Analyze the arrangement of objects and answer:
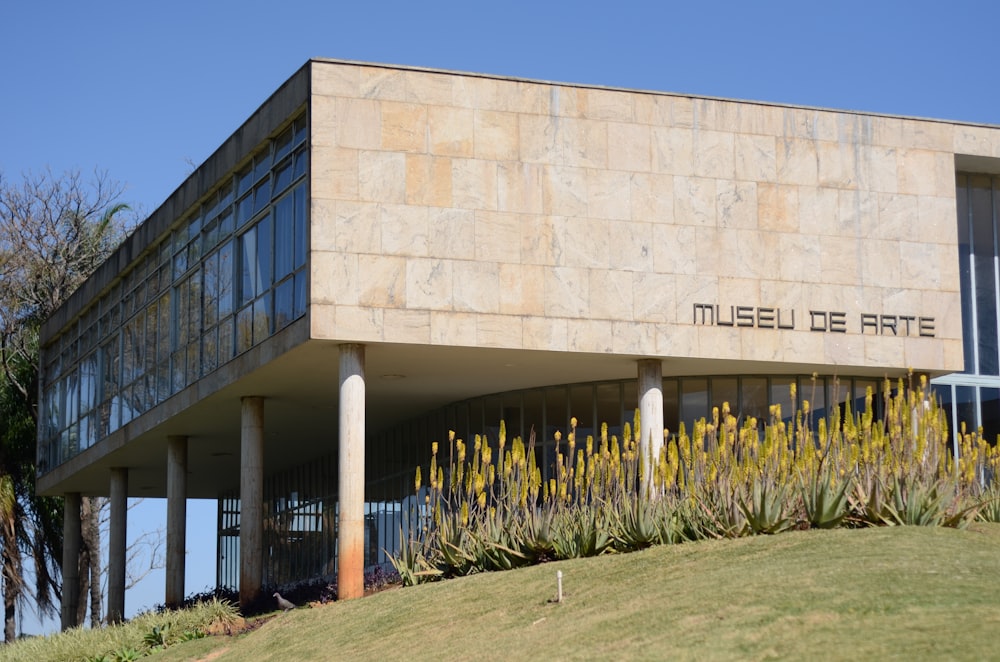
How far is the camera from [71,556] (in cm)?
4281

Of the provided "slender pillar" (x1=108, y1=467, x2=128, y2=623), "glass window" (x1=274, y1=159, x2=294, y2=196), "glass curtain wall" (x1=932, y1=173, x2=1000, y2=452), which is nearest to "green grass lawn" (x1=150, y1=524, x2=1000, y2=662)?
"glass window" (x1=274, y1=159, x2=294, y2=196)

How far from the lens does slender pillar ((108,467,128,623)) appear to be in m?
37.6

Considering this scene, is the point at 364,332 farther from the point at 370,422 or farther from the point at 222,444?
the point at 222,444

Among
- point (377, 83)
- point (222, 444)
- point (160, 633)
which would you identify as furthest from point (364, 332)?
point (222, 444)

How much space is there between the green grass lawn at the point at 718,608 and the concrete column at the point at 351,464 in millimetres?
2702

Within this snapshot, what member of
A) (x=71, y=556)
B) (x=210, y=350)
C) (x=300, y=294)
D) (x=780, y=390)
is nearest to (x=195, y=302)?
(x=210, y=350)

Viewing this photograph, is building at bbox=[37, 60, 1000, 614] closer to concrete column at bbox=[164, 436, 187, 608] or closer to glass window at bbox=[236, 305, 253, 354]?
glass window at bbox=[236, 305, 253, 354]

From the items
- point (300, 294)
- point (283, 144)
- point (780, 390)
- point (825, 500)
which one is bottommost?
point (825, 500)

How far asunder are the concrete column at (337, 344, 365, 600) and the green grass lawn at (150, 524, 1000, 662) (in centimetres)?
270

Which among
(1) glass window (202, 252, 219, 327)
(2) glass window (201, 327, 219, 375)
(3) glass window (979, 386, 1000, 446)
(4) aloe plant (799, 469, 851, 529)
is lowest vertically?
(4) aloe plant (799, 469, 851, 529)

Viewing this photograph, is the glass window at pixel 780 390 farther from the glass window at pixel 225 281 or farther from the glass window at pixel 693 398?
the glass window at pixel 225 281

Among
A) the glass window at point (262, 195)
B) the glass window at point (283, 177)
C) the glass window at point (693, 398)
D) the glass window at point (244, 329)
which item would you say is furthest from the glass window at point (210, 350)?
the glass window at point (693, 398)

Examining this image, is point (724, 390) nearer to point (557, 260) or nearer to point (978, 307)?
point (557, 260)

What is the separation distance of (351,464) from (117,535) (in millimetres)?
15973
